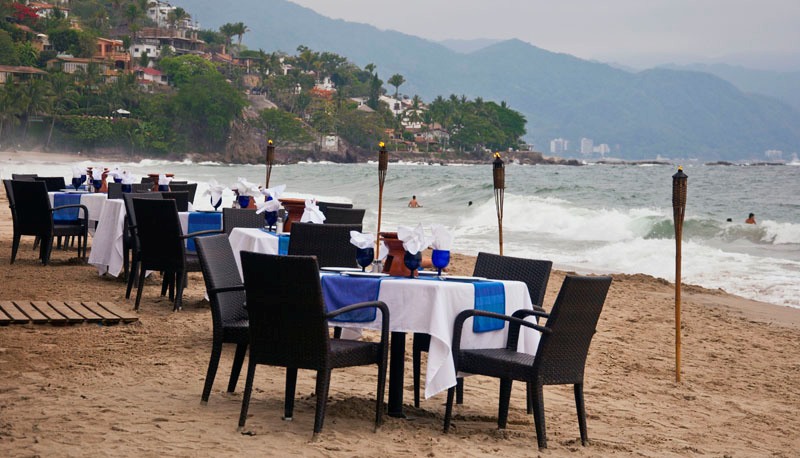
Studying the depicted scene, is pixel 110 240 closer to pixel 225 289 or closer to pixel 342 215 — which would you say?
pixel 342 215

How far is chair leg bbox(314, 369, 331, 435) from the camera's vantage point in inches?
176

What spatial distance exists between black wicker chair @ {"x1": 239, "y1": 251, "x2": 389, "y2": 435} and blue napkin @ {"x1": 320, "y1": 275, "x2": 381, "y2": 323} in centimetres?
11

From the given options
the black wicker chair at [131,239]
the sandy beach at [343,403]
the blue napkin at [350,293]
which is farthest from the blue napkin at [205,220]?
the blue napkin at [350,293]

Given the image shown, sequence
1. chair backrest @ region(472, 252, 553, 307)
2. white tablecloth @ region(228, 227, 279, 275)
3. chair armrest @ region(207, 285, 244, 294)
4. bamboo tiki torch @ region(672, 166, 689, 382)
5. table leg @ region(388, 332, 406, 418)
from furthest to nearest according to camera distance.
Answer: white tablecloth @ region(228, 227, 279, 275), bamboo tiki torch @ region(672, 166, 689, 382), chair backrest @ region(472, 252, 553, 307), chair armrest @ region(207, 285, 244, 294), table leg @ region(388, 332, 406, 418)

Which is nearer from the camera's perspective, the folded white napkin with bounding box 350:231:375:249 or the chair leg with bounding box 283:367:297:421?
the chair leg with bounding box 283:367:297:421

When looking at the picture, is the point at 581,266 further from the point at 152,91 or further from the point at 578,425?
the point at 152,91

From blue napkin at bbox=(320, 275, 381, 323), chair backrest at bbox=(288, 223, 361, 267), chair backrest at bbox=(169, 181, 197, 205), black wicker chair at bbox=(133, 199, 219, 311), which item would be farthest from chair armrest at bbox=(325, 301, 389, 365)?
chair backrest at bbox=(169, 181, 197, 205)

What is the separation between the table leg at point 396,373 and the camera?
490 centimetres

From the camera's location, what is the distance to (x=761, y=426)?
18.5ft

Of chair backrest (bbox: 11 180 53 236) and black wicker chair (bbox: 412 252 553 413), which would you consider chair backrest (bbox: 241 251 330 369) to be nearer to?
black wicker chair (bbox: 412 252 553 413)

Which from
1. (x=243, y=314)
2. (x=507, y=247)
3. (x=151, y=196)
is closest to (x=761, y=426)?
(x=243, y=314)

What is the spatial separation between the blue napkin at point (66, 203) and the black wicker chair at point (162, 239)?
3529 mm

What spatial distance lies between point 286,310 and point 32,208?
23.5ft

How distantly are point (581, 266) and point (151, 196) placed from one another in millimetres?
8780
